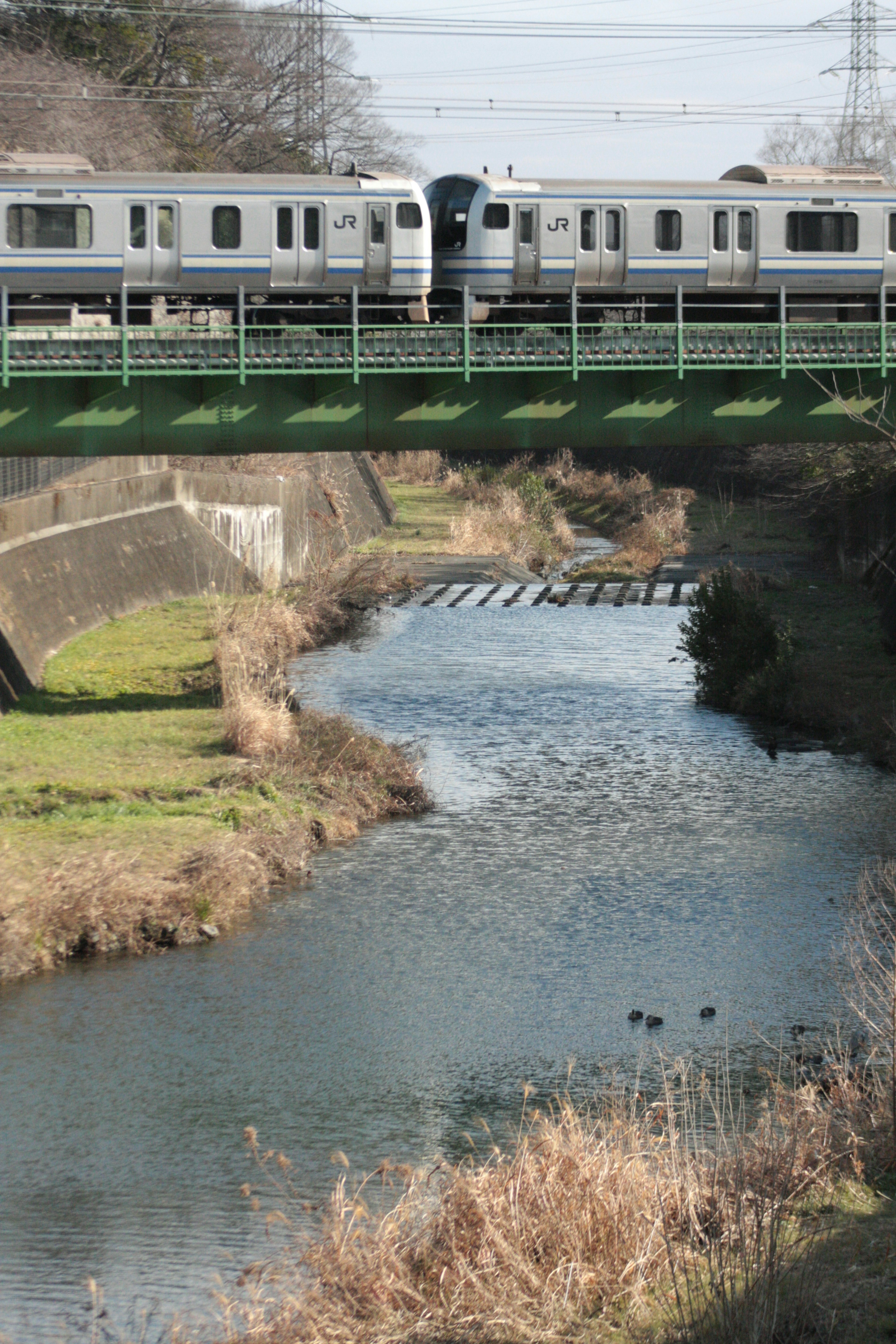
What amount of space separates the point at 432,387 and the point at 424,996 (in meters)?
12.4

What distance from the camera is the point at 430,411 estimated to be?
24.8m

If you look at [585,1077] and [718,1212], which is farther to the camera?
[585,1077]

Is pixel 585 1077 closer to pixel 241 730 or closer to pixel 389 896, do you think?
pixel 389 896

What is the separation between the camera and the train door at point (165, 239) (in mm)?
26047

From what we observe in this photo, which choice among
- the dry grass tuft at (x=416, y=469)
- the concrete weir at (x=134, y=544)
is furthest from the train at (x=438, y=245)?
the dry grass tuft at (x=416, y=469)

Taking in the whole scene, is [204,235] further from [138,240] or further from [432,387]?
[432,387]

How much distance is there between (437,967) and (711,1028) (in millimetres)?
3148

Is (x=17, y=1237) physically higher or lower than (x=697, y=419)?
lower

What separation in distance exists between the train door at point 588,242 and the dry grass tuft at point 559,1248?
21.6 m

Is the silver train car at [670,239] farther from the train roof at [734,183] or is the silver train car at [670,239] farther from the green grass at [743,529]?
the green grass at [743,529]

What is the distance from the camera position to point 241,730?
22.6 m

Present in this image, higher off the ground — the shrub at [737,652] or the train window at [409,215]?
the train window at [409,215]

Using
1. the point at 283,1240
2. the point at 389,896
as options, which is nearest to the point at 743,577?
the point at 389,896

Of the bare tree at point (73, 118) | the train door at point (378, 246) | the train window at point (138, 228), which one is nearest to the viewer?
the train window at point (138, 228)
